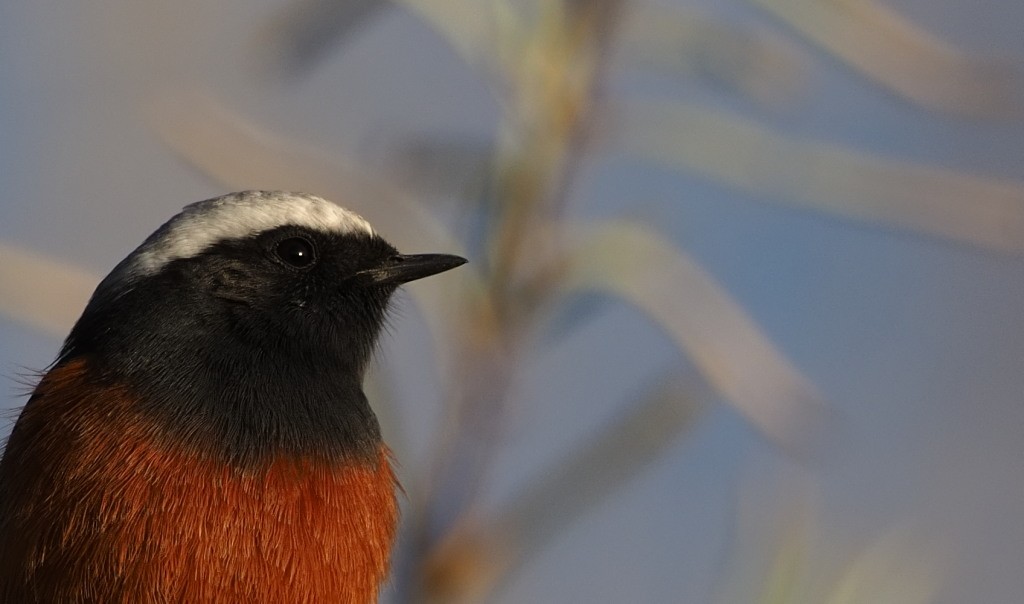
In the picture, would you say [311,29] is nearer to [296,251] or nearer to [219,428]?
[296,251]

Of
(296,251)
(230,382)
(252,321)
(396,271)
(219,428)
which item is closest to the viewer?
(219,428)

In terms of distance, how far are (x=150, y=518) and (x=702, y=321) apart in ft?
5.31

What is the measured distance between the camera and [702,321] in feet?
14.0

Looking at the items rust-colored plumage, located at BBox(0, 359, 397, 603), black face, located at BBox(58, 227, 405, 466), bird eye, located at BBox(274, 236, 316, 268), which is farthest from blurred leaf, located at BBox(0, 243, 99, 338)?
bird eye, located at BBox(274, 236, 316, 268)

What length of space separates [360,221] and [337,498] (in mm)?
983

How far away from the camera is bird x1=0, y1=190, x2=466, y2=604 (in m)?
4.38

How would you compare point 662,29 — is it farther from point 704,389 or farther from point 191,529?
point 191,529

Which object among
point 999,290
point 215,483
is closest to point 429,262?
point 215,483

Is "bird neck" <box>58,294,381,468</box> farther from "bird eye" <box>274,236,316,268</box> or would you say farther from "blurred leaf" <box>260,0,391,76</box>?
"blurred leaf" <box>260,0,391,76</box>

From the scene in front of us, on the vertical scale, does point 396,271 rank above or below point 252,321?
above

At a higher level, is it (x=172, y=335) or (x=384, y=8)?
(x=384, y=8)

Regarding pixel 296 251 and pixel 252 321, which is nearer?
Answer: pixel 252 321

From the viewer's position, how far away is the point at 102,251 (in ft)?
20.4

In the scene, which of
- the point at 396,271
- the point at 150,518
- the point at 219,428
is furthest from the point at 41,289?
the point at 396,271
